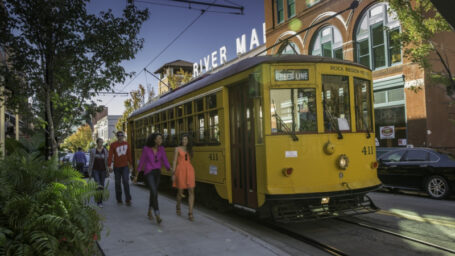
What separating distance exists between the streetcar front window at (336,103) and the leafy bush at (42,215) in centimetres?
410

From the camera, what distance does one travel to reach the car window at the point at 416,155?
10711mm

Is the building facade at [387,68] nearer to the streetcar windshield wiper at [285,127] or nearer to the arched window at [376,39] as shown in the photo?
the arched window at [376,39]

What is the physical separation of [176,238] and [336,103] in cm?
361

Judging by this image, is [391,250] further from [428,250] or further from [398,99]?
[398,99]

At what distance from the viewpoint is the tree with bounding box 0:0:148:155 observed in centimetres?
872

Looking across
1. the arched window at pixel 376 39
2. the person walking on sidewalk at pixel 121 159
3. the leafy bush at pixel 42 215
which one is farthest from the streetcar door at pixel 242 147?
the arched window at pixel 376 39

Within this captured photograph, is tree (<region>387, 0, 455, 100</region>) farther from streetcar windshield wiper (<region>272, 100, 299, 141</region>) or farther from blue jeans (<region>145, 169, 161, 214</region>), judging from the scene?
blue jeans (<region>145, 169, 161, 214</region>)

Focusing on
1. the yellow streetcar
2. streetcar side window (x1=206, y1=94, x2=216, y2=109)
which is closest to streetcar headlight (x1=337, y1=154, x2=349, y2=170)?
the yellow streetcar

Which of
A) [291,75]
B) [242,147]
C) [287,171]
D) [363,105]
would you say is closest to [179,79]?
[242,147]

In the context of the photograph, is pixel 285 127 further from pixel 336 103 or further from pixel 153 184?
pixel 153 184

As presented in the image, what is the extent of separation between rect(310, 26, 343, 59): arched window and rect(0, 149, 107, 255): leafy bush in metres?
20.1

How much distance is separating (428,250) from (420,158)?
5.97 metres

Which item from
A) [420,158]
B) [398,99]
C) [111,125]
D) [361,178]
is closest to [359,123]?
[361,178]

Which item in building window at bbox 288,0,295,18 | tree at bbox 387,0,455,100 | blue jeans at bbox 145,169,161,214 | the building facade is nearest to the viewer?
blue jeans at bbox 145,169,161,214
